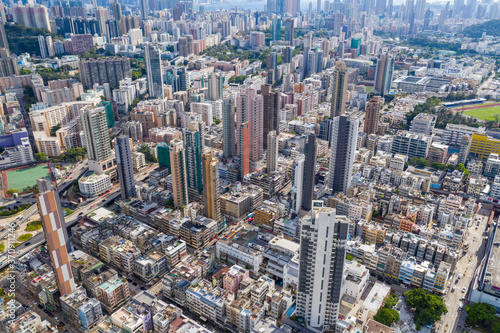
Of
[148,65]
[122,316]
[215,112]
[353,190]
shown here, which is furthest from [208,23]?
[122,316]

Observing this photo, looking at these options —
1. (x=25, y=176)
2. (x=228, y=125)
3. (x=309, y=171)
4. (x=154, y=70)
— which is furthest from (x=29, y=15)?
(x=309, y=171)

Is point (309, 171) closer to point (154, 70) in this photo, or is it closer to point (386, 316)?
point (386, 316)

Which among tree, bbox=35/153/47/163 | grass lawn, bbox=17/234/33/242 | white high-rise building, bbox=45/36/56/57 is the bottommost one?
grass lawn, bbox=17/234/33/242

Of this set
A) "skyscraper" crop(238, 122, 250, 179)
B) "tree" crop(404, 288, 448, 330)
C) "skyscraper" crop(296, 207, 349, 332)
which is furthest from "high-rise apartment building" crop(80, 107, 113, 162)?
"tree" crop(404, 288, 448, 330)

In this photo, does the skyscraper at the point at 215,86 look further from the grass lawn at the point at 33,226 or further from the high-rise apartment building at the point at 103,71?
the grass lawn at the point at 33,226

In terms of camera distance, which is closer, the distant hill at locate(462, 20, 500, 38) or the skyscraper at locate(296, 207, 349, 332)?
the skyscraper at locate(296, 207, 349, 332)

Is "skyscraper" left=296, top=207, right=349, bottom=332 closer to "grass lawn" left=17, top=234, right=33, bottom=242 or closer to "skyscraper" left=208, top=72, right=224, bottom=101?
"grass lawn" left=17, top=234, right=33, bottom=242

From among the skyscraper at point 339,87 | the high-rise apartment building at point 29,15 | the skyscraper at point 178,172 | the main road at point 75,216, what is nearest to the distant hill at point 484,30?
the skyscraper at point 339,87

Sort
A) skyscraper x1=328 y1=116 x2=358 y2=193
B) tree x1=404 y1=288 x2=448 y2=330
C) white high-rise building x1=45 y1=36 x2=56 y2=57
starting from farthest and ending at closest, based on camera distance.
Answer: white high-rise building x1=45 y1=36 x2=56 y2=57, skyscraper x1=328 y1=116 x2=358 y2=193, tree x1=404 y1=288 x2=448 y2=330
